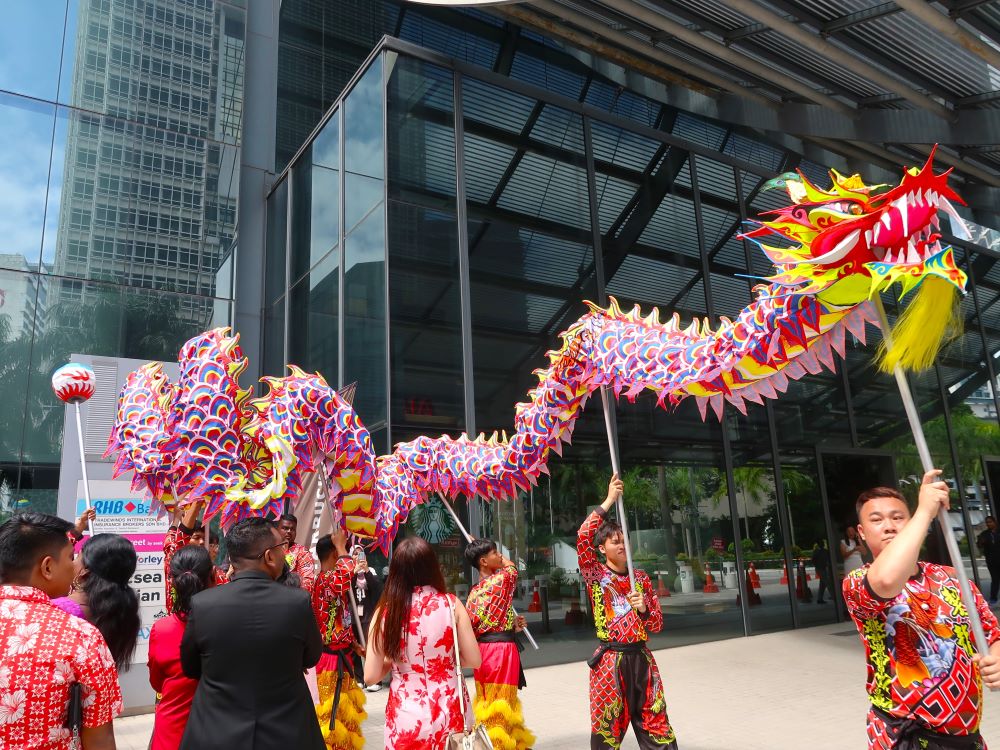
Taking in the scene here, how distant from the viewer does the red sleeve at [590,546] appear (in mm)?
4414

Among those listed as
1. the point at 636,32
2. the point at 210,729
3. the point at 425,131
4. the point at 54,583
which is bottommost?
the point at 210,729

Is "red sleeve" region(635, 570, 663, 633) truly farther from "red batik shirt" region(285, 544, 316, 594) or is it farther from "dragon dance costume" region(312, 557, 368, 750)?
"red batik shirt" region(285, 544, 316, 594)

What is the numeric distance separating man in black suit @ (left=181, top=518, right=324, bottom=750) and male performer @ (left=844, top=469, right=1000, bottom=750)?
1837 millimetres

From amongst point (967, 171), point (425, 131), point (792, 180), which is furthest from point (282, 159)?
point (967, 171)

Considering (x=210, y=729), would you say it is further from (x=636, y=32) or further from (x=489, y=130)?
(x=636, y=32)

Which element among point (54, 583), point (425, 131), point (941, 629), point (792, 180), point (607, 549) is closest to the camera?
point (54, 583)

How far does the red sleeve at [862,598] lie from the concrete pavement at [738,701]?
3536mm

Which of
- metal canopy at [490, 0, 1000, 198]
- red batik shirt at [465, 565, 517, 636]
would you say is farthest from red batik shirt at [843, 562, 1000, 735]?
metal canopy at [490, 0, 1000, 198]

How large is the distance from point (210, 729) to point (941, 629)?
2.34 meters

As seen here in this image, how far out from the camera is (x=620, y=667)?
4312 millimetres

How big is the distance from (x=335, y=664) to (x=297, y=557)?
2.25 feet

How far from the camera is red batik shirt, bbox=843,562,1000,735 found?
2.31 metres

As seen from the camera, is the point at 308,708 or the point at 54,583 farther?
the point at 308,708

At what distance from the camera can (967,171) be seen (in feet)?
49.5
